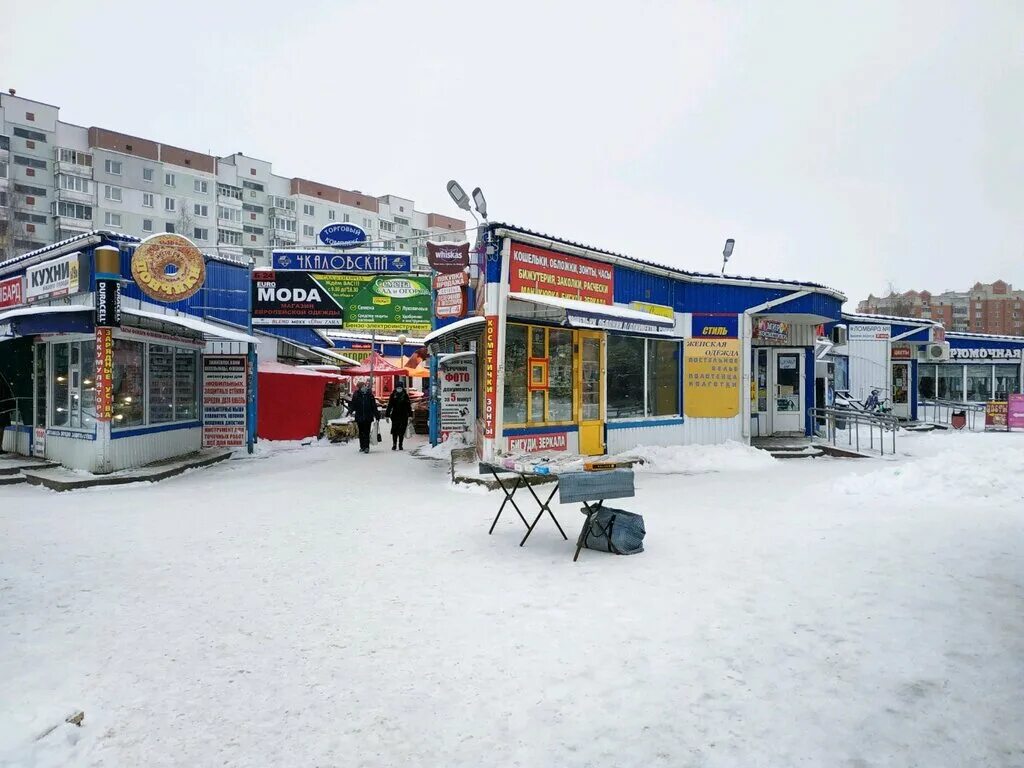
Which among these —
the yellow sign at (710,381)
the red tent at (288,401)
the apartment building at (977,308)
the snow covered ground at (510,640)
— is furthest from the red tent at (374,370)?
the apartment building at (977,308)

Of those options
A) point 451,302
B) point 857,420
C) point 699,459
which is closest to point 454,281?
point 451,302

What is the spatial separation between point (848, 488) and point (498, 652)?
7630 millimetres

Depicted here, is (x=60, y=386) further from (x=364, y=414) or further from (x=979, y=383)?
(x=979, y=383)

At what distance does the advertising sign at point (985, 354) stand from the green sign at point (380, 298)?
25.1 metres

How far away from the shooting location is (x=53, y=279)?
12.2 m

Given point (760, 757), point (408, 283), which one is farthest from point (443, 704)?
point (408, 283)

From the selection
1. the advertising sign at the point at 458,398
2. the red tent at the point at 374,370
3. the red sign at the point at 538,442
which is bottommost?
the red sign at the point at 538,442

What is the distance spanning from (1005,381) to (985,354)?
5.38 feet

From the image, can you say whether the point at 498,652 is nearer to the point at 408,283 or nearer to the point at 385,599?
the point at 385,599

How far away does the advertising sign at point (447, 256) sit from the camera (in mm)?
12227

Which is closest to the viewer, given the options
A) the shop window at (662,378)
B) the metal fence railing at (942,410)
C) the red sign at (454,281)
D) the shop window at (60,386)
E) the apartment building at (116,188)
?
the shop window at (60,386)

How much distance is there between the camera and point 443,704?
11.6 feet

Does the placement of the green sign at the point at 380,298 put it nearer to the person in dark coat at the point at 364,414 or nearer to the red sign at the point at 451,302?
the person in dark coat at the point at 364,414

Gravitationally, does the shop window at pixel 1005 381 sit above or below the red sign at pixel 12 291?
below
